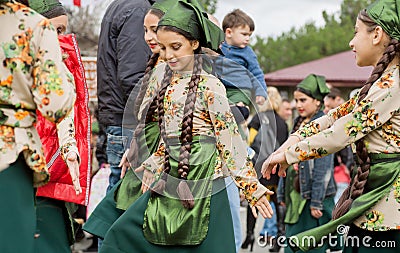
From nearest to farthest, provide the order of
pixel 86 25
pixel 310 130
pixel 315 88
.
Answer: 1. pixel 310 130
2. pixel 315 88
3. pixel 86 25

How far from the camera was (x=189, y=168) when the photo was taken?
4.88 m

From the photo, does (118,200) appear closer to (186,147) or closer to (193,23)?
(186,147)

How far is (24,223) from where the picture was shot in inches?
143

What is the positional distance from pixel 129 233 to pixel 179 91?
2.81 ft

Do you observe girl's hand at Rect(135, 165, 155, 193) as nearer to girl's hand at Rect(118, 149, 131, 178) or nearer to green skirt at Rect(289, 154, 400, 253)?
girl's hand at Rect(118, 149, 131, 178)

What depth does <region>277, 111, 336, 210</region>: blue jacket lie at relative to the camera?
25.5 feet

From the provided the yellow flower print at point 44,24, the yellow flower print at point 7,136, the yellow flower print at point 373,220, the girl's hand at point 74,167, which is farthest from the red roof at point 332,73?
the yellow flower print at point 7,136

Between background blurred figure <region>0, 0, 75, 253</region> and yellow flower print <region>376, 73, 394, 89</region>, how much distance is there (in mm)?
1860

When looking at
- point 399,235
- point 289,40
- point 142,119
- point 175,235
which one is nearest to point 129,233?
Result: point 175,235

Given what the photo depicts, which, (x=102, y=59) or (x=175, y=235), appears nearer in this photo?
(x=175, y=235)

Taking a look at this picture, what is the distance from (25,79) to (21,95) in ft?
0.23

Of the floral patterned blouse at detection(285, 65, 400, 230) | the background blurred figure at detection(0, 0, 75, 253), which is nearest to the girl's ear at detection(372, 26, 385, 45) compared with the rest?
the floral patterned blouse at detection(285, 65, 400, 230)

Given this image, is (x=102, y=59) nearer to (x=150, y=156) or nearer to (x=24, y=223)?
(x=150, y=156)

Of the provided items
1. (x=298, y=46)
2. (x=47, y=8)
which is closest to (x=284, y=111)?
(x=47, y=8)
